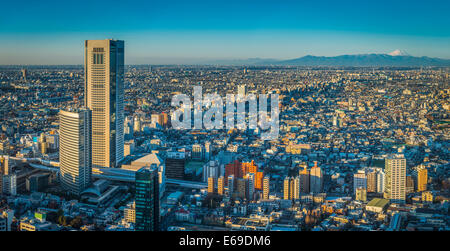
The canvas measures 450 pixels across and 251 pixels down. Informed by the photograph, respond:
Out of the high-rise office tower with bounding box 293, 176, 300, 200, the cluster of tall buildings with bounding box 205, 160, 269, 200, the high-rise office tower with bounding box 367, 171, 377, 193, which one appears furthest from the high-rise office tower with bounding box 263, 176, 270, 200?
the high-rise office tower with bounding box 367, 171, 377, 193

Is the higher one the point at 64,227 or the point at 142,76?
the point at 142,76

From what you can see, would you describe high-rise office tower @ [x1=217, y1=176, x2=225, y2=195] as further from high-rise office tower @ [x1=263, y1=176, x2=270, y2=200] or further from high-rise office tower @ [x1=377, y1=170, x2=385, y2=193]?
high-rise office tower @ [x1=377, y1=170, x2=385, y2=193]

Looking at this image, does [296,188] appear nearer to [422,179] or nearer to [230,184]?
[230,184]

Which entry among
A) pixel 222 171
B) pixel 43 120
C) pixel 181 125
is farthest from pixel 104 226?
pixel 181 125

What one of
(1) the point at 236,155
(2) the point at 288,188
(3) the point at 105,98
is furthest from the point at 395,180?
(3) the point at 105,98

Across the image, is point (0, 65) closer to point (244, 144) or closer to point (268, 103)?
point (244, 144)

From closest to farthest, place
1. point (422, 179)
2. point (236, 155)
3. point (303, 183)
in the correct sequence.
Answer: point (422, 179) < point (303, 183) < point (236, 155)

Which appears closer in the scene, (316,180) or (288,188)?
(288,188)
